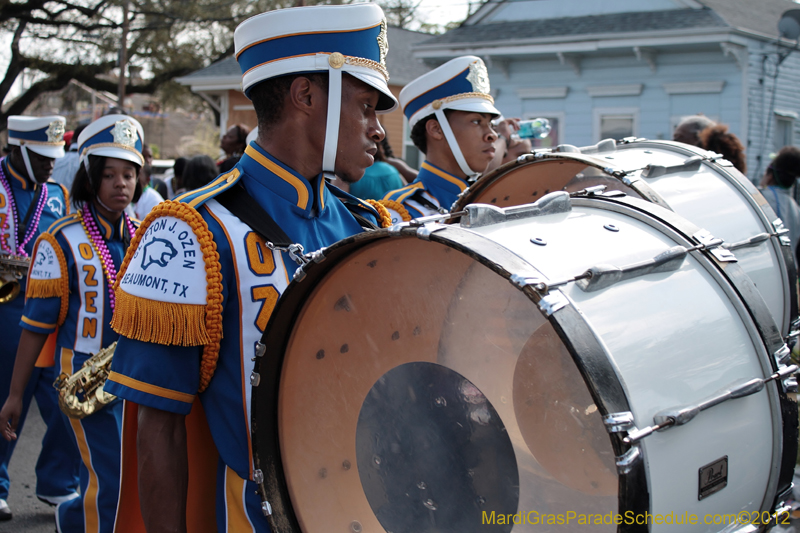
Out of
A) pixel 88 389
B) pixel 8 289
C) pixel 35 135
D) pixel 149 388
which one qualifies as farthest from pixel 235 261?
pixel 35 135

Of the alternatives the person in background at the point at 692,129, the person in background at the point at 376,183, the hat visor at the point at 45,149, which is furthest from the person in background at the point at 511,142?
the hat visor at the point at 45,149

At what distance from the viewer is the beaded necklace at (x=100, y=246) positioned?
3326mm

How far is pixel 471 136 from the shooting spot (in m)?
3.33

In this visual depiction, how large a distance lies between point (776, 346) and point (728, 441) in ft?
0.84

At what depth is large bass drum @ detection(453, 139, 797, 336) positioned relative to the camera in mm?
2346

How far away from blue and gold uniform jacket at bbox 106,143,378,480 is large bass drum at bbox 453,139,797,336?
1128 millimetres

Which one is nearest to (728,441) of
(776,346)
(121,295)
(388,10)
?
(776,346)

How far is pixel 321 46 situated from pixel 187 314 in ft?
2.21

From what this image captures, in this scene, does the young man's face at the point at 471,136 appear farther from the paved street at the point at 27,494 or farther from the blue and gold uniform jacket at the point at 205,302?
the paved street at the point at 27,494

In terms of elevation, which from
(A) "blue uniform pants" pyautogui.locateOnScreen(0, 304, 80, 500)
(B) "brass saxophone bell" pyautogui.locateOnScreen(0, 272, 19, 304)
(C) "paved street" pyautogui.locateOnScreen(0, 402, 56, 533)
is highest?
(B) "brass saxophone bell" pyautogui.locateOnScreen(0, 272, 19, 304)

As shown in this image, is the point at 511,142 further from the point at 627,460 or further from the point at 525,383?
the point at 627,460

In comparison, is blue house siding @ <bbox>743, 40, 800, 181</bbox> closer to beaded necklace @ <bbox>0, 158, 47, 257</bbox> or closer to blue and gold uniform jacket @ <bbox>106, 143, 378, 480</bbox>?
beaded necklace @ <bbox>0, 158, 47, 257</bbox>

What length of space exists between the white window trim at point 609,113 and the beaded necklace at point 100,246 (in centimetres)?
1018

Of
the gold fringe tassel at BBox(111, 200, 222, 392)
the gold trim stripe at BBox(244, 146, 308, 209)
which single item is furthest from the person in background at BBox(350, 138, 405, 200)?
the gold fringe tassel at BBox(111, 200, 222, 392)
